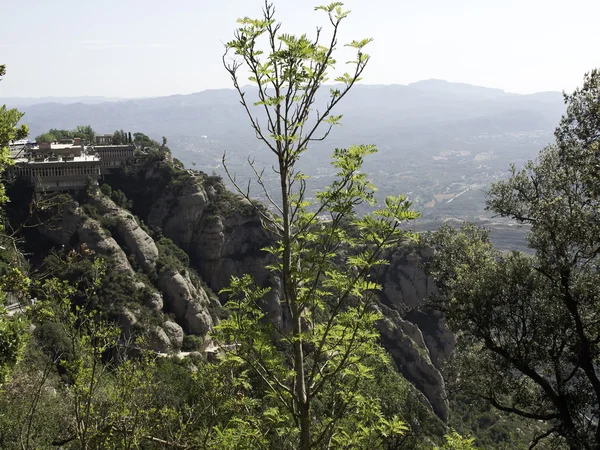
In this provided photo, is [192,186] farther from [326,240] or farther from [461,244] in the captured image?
[326,240]

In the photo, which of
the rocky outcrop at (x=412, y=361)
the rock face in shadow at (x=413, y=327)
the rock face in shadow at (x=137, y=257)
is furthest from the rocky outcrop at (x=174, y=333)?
the rocky outcrop at (x=412, y=361)

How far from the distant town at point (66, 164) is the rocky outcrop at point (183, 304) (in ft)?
58.7

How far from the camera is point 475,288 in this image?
1360 centimetres

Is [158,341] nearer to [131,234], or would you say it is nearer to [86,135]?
[131,234]

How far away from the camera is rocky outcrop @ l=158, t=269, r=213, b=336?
5322 centimetres

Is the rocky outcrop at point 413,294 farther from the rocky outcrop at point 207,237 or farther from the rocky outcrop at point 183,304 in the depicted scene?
the rocky outcrop at point 183,304

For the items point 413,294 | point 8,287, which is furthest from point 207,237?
point 8,287

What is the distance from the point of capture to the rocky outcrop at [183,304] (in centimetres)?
5322

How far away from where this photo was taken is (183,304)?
53938 mm

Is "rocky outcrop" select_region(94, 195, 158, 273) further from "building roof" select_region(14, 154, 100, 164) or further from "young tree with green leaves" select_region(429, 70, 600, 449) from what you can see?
"young tree with green leaves" select_region(429, 70, 600, 449)

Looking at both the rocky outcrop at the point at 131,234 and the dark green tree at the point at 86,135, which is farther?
the dark green tree at the point at 86,135

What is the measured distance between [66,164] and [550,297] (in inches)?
2366

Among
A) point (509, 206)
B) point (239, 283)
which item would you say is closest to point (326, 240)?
point (239, 283)

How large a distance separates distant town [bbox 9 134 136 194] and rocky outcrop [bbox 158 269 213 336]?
17.9 meters
